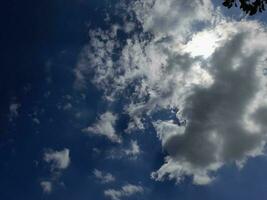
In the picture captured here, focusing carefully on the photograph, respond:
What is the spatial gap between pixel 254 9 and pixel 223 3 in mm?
1728

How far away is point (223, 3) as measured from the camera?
28062mm

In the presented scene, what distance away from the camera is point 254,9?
27.8 meters
